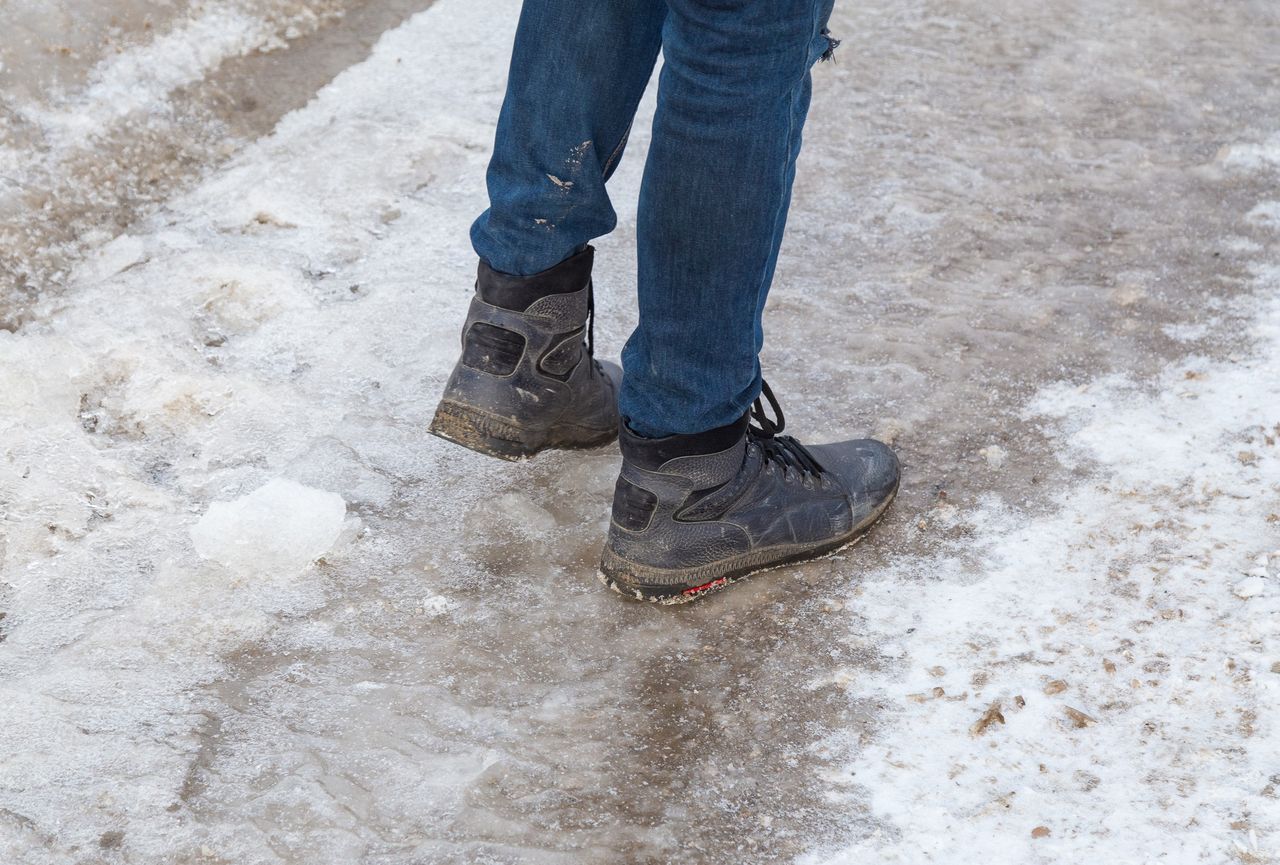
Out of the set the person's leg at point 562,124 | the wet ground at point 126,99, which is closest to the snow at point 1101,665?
the person's leg at point 562,124

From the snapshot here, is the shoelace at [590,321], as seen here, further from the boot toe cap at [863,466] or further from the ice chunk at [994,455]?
the ice chunk at [994,455]

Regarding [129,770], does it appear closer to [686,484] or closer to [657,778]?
[657,778]

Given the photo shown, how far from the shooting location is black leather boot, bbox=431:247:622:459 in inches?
66.2

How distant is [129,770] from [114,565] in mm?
386

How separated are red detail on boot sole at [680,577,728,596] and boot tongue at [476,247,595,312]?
1.53ft

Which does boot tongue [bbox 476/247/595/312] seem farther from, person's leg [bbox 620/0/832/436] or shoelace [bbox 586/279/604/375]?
person's leg [bbox 620/0/832/436]

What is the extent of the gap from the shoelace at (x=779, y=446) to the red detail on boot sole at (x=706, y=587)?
0.19 meters

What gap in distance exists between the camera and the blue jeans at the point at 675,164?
1245 mm

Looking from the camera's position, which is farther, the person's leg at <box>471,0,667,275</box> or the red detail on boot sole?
the red detail on boot sole

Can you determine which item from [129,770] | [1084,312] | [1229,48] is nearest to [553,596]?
[129,770]

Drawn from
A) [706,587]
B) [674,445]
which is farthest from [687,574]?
[674,445]

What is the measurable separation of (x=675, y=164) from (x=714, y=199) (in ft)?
0.19

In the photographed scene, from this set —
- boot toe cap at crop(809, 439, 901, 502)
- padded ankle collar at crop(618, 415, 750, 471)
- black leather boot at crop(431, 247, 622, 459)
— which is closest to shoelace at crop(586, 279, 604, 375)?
black leather boot at crop(431, 247, 622, 459)

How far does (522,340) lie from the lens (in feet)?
5.57
